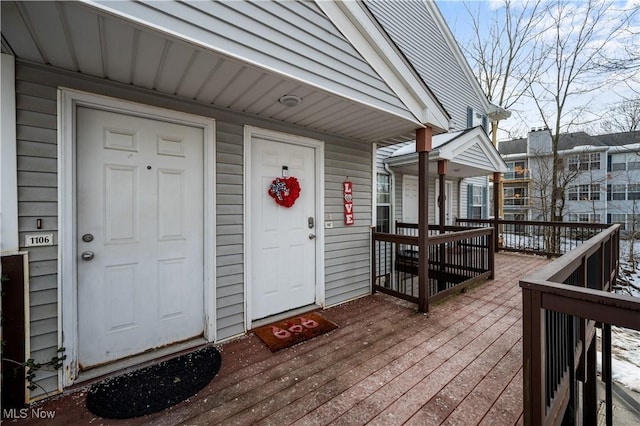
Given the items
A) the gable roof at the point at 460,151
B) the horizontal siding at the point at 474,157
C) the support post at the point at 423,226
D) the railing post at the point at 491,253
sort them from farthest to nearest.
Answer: the horizontal siding at the point at 474,157, the gable roof at the point at 460,151, the railing post at the point at 491,253, the support post at the point at 423,226

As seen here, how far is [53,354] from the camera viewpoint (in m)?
1.93

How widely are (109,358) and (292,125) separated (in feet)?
9.48

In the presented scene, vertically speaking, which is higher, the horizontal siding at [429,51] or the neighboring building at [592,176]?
the horizontal siding at [429,51]

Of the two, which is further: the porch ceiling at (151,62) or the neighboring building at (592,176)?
the neighboring building at (592,176)

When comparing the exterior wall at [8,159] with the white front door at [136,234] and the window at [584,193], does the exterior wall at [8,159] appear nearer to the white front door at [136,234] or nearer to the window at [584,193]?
the white front door at [136,234]

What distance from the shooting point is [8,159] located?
1.75 meters

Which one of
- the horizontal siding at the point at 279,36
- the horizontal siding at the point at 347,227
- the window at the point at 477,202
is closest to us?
the horizontal siding at the point at 279,36

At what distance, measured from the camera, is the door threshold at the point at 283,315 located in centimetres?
298

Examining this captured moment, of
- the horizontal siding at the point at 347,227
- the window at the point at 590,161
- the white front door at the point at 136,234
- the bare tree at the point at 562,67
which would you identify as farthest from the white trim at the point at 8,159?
the window at the point at 590,161

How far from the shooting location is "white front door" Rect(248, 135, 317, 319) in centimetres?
302

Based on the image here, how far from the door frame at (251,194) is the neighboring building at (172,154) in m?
0.02

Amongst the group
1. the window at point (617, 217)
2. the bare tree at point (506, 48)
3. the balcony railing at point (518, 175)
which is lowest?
the window at point (617, 217)

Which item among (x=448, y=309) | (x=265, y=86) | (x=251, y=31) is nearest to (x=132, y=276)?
(x=265, y=86)

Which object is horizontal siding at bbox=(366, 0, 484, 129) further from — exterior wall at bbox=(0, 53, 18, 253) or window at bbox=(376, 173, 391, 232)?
exterior wall at bbox=(0, 53, 18, 253)
